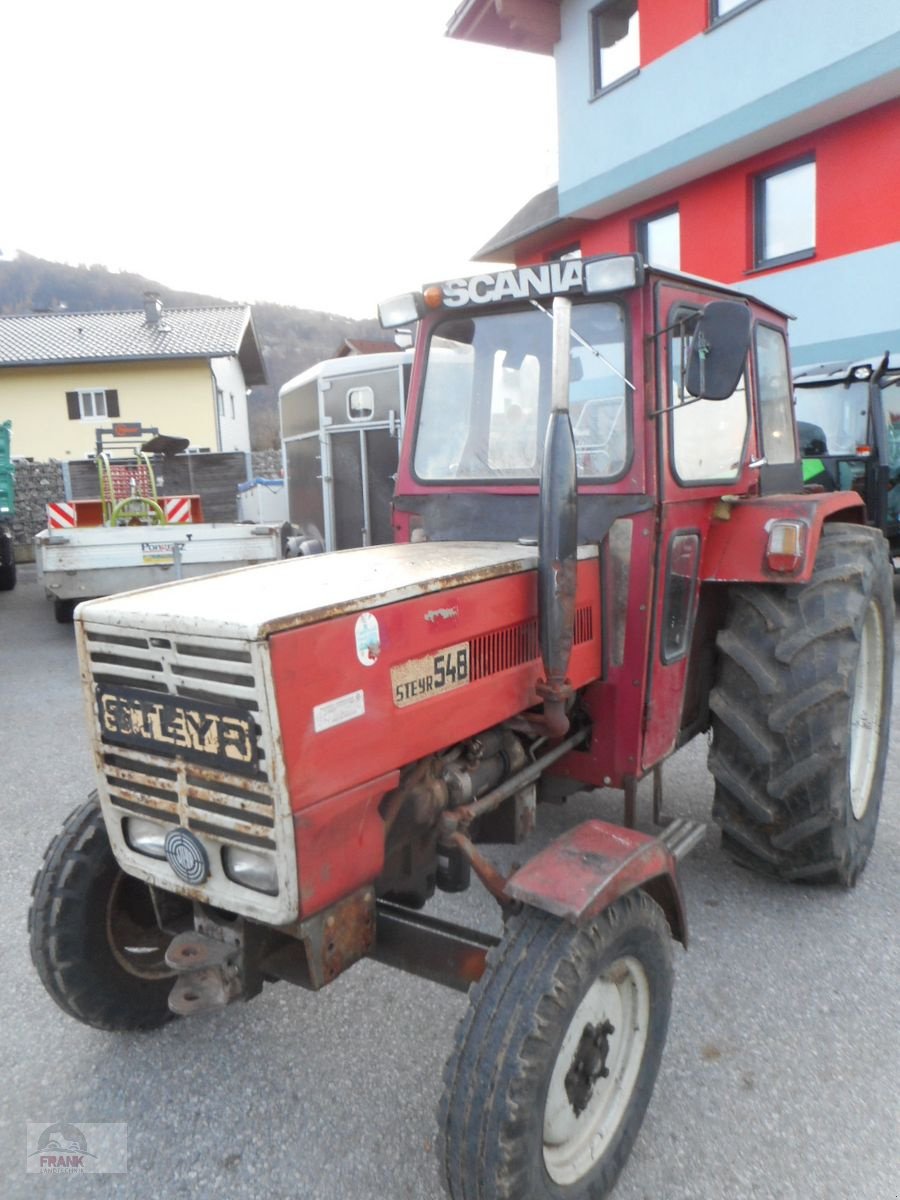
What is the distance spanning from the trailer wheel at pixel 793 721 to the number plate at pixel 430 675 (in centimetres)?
120

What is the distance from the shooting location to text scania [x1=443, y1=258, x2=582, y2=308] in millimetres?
2400

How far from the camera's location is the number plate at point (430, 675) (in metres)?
1.97

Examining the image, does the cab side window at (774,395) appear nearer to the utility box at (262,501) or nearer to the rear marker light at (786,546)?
the rear marker light at (786,546)

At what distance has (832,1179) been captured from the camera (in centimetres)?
199

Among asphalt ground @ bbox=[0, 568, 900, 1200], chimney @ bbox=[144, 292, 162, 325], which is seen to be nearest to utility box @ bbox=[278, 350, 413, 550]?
asphalt ground @ bbox=[0, 568, 900, 1200]

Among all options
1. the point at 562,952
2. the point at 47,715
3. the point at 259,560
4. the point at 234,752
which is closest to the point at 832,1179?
the point at 562,952

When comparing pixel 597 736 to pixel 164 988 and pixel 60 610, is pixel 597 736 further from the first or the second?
pixel 60 610

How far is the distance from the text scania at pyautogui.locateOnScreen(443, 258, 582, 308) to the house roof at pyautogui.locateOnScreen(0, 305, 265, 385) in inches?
909

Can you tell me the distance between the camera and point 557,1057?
1792 mm

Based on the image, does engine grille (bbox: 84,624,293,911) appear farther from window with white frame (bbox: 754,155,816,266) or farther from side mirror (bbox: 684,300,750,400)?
window with white frame (bbox: 754,155,816,266)

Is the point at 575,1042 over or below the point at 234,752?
below

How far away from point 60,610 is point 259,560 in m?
2.51

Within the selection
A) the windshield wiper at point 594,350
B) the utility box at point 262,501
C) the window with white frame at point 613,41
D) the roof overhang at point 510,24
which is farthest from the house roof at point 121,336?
the windshield wiper at point 594,350

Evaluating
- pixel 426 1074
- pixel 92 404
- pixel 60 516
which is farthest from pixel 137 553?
pixel 92 404
